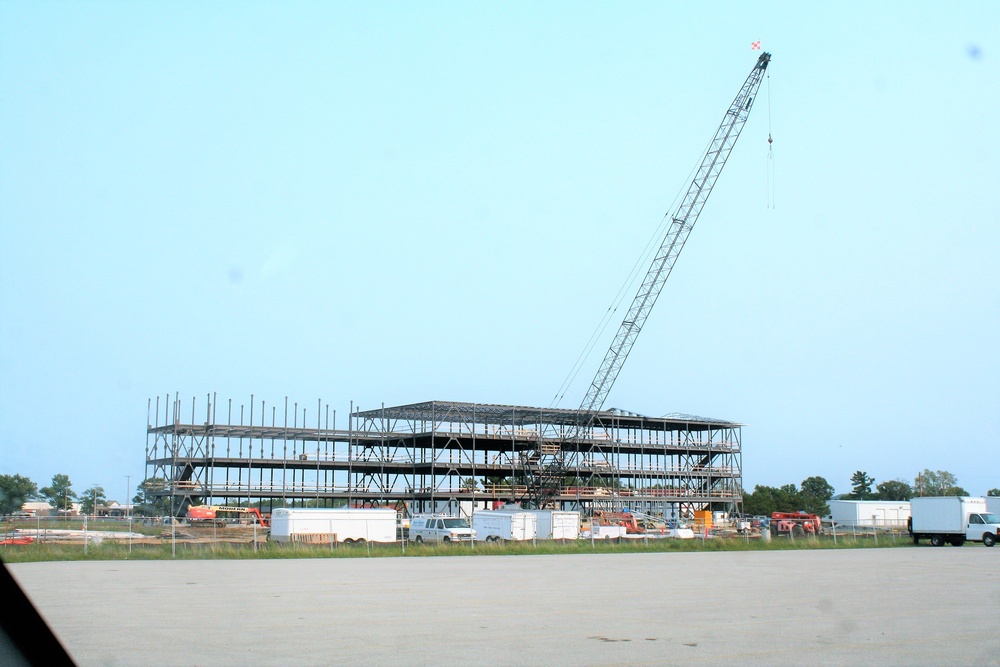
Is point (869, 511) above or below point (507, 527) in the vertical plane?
above

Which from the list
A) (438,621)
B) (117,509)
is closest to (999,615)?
(438,621)

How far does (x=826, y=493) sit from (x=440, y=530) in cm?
12812

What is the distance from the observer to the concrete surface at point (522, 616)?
40.5 feet

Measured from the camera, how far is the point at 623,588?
22734mm

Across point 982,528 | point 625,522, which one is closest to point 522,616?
point 982,528

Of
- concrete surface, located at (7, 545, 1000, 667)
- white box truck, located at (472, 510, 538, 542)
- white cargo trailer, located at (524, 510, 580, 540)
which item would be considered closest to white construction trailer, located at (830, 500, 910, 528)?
white cargo trailer, located at (524, 510, 580, 540)

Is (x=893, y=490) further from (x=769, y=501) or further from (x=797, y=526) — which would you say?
(x=797, y=526)

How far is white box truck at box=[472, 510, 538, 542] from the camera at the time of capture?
192ft

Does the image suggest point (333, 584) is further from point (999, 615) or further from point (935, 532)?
point (935, 532)

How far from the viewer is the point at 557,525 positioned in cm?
6066

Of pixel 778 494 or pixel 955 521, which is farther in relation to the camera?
pixel 778 494

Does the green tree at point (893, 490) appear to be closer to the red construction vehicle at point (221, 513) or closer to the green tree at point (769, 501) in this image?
the green tree at point (769, 501)

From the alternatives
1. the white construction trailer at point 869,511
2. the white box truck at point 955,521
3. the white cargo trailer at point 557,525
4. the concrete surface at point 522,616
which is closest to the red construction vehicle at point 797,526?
the white construction trailer at point 869,511

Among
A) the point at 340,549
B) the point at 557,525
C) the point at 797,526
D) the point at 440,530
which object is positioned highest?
the point at 557,525
